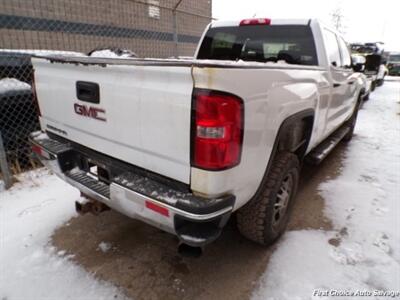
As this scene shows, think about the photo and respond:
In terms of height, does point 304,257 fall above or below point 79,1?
below

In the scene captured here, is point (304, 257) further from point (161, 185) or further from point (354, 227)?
point (161, 185)

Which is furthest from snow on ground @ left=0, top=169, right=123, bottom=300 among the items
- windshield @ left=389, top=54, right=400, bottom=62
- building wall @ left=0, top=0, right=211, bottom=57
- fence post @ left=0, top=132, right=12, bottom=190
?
windshield @ left=389, top=54, right=400, bottom=62

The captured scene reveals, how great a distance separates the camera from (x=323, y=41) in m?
3.07

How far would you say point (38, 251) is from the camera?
2.44 m

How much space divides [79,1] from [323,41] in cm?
678

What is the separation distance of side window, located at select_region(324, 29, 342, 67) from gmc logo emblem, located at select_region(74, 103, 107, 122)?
8.64ft

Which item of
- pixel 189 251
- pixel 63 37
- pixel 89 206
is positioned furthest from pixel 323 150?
pixel 63 37

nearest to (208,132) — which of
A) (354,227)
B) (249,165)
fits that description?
(249,165)

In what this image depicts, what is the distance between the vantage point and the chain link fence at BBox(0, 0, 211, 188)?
11.5 feet

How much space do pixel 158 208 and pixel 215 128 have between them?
22.6 inches

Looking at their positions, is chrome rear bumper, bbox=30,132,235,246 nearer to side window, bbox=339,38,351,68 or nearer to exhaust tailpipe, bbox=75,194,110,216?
exhaust tailpipe, bbox=75,194,110,216

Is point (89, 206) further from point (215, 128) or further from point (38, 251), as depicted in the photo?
point (215, 128)

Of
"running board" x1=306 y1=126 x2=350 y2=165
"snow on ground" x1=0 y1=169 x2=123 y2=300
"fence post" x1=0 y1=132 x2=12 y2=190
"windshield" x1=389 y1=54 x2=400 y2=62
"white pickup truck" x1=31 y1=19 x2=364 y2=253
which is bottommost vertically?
"snow on ground" x1=0 y1=169 x2=123 y2=300

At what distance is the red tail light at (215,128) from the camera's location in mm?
1443
